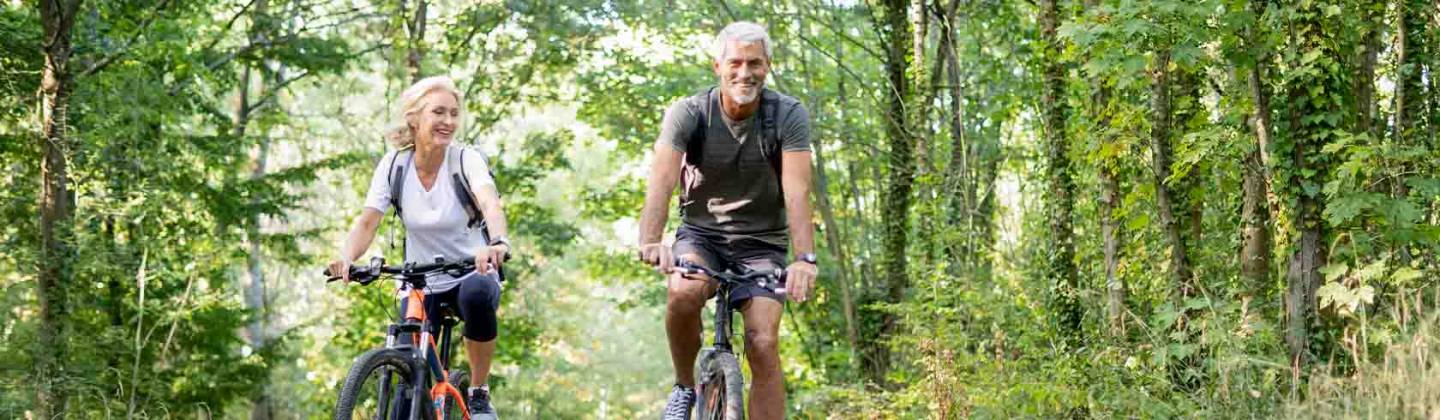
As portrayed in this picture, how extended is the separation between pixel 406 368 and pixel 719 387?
131cm

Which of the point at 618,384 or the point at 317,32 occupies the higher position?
the point at 317,32

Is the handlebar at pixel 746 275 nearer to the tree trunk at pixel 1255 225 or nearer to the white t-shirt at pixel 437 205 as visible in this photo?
the white t-shirt at pixel 437 205

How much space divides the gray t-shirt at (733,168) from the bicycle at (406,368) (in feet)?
3.04

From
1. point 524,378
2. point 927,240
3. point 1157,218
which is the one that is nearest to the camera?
point 1157,218

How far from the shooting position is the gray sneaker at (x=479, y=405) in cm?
649

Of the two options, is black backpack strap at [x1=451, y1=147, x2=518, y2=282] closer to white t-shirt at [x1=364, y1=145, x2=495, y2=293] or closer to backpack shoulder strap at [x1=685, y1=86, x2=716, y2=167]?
white t-shirt at [x1=364, y1=145, x2=495, y2=293]

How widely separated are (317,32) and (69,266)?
7.57m

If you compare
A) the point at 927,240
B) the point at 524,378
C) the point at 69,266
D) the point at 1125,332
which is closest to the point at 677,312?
the point at 1125,332

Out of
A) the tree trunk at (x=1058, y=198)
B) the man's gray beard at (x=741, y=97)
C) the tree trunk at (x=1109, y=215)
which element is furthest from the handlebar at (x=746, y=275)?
the tree trunk at (x=1058, y=198)

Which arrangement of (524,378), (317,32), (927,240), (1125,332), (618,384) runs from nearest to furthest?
1. (1125,332)
2. (927,240)
3. (317,32)
4. (524,378)
5. (618,384)

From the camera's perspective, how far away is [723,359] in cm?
498

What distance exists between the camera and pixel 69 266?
11297mm

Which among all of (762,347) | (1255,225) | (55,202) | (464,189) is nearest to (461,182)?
(464,189)

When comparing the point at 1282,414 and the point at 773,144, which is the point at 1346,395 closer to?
the point at 1282,414
